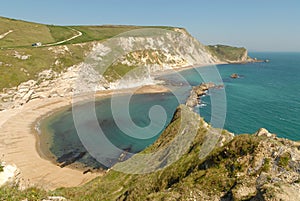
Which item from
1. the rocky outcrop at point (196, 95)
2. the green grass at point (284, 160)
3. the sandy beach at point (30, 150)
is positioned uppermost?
the green grass at point (284, 160)

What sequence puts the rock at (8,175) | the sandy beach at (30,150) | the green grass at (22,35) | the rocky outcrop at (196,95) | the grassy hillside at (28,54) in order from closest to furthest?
the rock at (8,175), the sandy beach at (30,150), the grassy hillside at (28,54), the rocky outcrop at (196,95), the green grass at (22,35)

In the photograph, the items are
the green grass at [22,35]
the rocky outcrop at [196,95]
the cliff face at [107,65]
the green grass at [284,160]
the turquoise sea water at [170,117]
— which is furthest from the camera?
the green grass at [22,35]

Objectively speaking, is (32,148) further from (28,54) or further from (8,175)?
(28,54)

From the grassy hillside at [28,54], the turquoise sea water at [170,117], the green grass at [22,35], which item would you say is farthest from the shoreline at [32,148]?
the green grass at [22,35]

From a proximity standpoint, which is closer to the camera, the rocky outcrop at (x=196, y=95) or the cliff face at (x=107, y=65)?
the cliff face at (x=107, y=65)

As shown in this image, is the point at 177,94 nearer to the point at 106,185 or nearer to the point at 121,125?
the point at 121,125

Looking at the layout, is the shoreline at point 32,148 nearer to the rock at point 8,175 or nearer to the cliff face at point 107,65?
the rock at point 8,175

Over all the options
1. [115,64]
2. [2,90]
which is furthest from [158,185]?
[115,64]

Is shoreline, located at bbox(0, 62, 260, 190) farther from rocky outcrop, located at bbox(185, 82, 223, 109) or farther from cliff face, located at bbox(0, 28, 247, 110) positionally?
rocky outcrop, located at bbox(185, 82, 223, 109)

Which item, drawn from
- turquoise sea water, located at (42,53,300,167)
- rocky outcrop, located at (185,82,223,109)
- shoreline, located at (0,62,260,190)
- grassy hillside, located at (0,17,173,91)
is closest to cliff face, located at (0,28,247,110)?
grassy hillside, located at (0,17,173,91)
